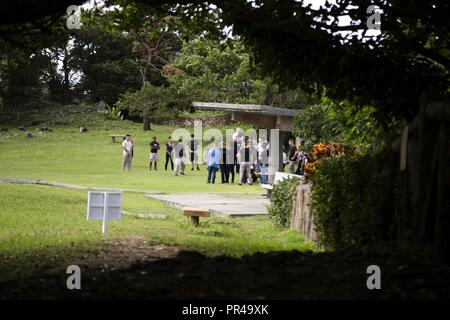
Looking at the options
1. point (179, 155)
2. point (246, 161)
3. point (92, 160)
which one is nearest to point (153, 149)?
point (179, 155)

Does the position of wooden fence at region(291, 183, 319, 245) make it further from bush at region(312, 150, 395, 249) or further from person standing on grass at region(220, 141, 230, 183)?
person standing on grass at region(220, 141, 230, 183)

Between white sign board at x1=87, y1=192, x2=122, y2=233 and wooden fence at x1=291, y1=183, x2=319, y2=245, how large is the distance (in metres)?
3.12

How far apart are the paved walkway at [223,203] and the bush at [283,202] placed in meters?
1.85

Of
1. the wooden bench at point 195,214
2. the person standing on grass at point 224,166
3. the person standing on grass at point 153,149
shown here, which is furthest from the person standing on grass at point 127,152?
the wooden bench at point 195,214

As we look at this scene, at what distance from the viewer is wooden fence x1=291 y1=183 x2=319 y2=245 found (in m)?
12.7

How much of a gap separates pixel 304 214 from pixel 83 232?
3827 millimetres

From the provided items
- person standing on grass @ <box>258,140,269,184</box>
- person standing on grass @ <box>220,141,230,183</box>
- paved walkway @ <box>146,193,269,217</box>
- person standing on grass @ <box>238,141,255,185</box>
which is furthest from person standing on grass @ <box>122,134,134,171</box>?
paved walkway @ <box>146,193,269,217</box>

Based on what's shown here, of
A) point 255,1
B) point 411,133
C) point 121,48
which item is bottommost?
point 411,133

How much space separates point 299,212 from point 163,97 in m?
41.0

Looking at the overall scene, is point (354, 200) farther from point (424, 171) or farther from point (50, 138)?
point (50, 138)

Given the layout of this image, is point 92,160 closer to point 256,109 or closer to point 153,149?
point 153,149

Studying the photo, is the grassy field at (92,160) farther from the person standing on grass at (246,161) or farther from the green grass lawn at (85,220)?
the person standing on grass at (246,161)
